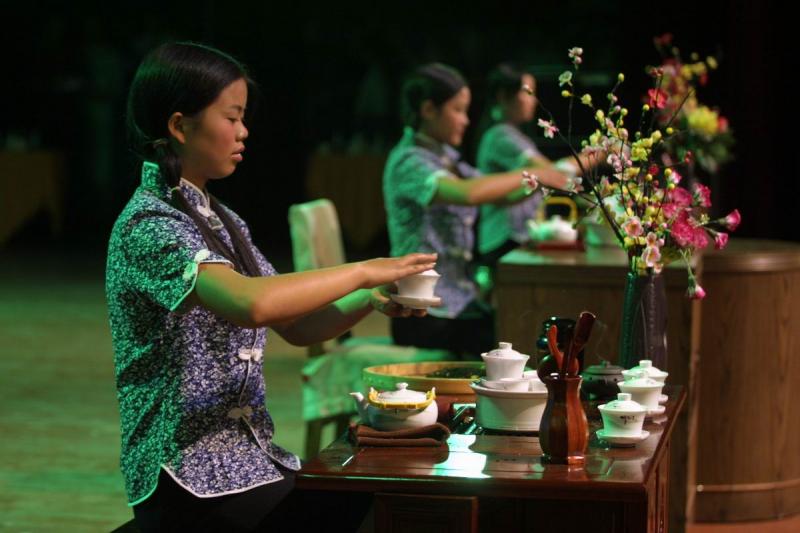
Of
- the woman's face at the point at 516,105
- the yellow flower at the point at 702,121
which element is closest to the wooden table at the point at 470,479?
the yellow flower at the point at 702,121

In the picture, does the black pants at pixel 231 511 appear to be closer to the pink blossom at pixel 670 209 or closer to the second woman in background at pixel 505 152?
the pink blossom at pixel 670 209

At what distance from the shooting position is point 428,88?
441 cm

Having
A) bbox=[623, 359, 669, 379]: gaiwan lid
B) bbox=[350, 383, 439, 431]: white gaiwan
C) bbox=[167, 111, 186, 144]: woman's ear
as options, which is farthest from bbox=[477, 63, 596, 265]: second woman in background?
bbox=[350, 383, 439, 431]: white gaiwan

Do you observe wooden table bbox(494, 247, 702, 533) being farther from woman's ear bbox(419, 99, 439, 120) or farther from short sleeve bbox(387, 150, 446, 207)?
woman's ear bbox(419, 99, 439, 120)

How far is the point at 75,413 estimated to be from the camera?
5230mm

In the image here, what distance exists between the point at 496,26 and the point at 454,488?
10.8 m

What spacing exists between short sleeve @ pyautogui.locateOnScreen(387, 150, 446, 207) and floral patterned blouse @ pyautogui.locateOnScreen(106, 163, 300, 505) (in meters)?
A: 1.98

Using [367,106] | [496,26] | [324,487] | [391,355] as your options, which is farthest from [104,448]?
[496,26]

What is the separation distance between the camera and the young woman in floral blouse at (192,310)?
85.9 inches

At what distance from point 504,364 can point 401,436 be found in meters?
0.24

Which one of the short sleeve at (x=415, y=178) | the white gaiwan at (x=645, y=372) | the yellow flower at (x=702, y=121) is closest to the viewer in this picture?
the white gaiwan at (x=645, y=372)

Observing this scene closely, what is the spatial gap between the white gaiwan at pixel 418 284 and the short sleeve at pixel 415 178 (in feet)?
6.01

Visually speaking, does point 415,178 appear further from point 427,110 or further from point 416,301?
point 416,301

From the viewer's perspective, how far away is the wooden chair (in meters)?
4.01
